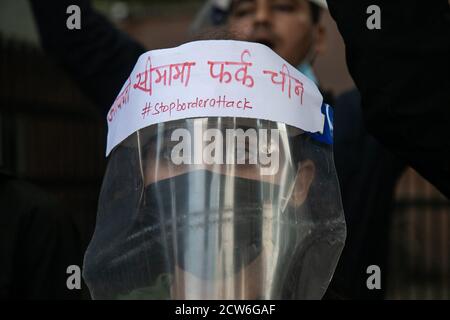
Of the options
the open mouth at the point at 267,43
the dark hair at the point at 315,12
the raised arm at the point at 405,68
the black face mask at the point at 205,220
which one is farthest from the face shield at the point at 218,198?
the dark hair at the point at 315,12

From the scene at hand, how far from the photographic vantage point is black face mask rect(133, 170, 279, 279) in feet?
4.43

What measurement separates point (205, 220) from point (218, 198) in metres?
0.05

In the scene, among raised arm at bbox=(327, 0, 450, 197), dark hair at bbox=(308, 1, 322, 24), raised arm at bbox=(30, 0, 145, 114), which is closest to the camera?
raised arm at bbox=(327, 0, 450, 197)

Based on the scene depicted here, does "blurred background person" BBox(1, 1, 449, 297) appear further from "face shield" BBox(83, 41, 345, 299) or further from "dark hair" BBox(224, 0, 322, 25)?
"face shield" BBox(83, 41, 345, 299)

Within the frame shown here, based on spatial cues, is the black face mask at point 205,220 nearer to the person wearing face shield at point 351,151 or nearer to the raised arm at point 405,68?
the raised arm at point 405,68

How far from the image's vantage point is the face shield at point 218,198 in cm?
136

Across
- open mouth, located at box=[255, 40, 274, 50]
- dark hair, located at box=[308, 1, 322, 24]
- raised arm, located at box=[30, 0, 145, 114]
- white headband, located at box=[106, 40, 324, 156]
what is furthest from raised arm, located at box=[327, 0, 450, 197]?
dark hair, located at box=[308, 1, 322, 24]

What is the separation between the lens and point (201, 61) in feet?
4.79

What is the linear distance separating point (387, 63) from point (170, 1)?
8.64 metres

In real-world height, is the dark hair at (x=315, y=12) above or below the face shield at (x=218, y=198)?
above

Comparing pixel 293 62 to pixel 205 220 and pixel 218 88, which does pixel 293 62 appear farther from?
pixel 205 220

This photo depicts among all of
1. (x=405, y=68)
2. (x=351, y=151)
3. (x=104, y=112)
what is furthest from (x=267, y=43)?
(x=405, y=68)

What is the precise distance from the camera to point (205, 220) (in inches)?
53.7

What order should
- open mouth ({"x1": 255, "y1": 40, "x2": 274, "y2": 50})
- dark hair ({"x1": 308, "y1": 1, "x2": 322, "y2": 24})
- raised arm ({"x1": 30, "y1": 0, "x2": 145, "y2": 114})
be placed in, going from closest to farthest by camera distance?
open mouth ({"x1": 255, "y1": 40, "x2": 274, "y2": 50}), raised arm ({"x1": 30, "y1": 0, "x2": 145, "y2": 114}), dark hair ({"x1": 308, "y1": 1, "x2": 322, "y2": 24})
